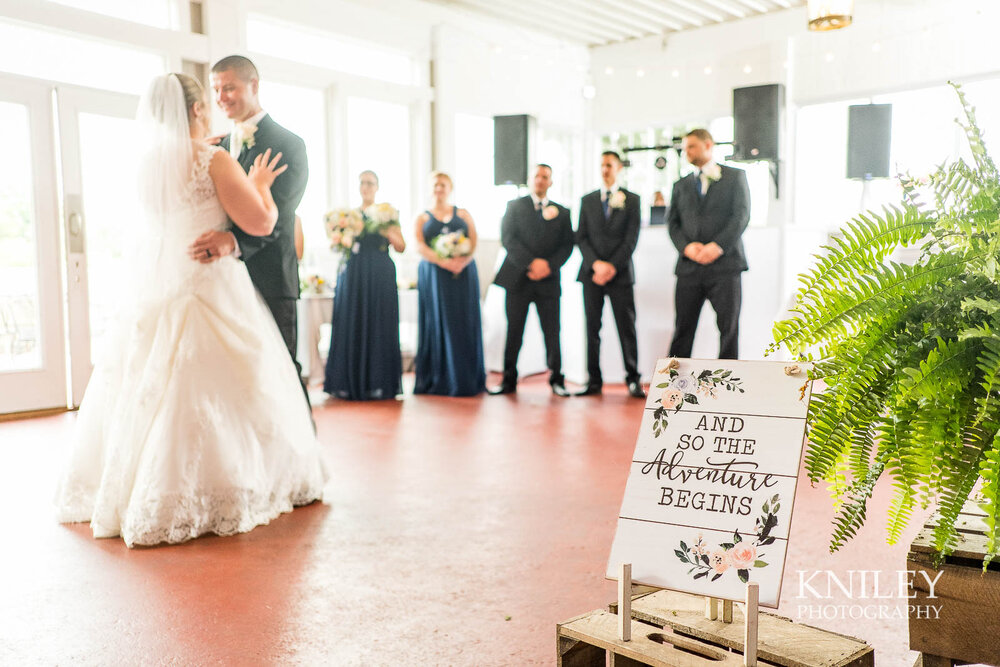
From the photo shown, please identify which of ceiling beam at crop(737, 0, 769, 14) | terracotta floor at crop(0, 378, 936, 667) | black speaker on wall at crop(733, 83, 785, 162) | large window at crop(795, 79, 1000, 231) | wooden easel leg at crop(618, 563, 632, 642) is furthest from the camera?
ceiling beam at crop(737, 0, 769, 14)

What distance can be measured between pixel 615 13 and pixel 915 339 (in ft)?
28.8

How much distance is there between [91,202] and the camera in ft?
19.9

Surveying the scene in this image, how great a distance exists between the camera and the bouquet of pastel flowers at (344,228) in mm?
6070

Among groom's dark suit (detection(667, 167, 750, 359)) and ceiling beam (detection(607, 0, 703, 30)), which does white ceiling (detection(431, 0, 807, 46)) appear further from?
groom's dark suit (detection(667, 167, 750, 359))

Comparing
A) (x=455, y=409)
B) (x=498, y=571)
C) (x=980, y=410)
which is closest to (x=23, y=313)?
(x=455, y=409)

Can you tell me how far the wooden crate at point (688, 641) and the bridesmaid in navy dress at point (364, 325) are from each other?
4724mm

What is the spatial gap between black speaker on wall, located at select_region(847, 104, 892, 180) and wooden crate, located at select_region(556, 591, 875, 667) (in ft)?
20.9

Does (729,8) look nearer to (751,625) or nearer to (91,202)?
(91,202)

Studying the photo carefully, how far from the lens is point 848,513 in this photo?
1229 mm

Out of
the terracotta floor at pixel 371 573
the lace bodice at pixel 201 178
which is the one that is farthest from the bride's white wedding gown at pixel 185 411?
the terracotta floor at pixel 371 573

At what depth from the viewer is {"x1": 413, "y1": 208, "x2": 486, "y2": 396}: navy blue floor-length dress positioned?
6355 millimetres

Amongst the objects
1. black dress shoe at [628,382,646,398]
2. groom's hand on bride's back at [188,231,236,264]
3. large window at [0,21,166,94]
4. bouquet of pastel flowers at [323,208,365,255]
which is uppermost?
large window at [0,21,166,94]

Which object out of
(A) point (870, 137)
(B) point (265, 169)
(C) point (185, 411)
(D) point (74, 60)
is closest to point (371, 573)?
(C) point (185, 411)

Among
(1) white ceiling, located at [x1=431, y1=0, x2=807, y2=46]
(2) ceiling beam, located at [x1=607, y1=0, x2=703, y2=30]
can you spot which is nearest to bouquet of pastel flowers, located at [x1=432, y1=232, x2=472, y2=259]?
(1) white ceiling, located at [x1=431, y1=0, x2=807, y2=46]
